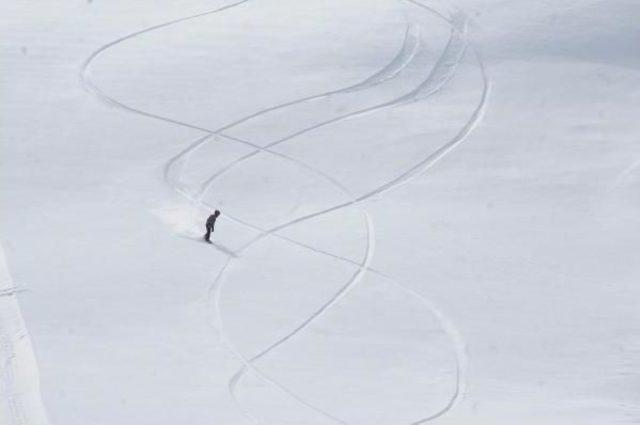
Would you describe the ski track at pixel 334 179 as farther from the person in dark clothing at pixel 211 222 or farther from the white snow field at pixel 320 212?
the person in dark clothing at pixel 211 222

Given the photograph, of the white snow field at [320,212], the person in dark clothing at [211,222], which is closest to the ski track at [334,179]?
the white snow field at [320,212]

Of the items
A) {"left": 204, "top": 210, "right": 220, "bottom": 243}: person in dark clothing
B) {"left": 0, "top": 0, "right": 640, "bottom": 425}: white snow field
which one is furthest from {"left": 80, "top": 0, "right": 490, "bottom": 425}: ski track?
{"left": 204, "top": 210, "right": 220, "bottom": 243}: person in dark clothing

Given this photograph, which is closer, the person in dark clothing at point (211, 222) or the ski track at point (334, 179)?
the ski track at point (334, 179)

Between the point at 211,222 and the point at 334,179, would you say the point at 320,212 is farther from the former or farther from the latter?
the point at 211,222

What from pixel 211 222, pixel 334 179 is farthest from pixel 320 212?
pixel 211 222

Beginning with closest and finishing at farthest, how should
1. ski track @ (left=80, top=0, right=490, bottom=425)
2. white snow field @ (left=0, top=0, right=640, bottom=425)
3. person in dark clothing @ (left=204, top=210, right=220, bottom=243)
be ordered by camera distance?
white snow field @ (left=0, top=0, right=640, bottom=425) < ski track @ (left=80, top=0, right=490, bottom=425) < person in dark clothing @ (left=204, top=210, right=220, bottom=243)

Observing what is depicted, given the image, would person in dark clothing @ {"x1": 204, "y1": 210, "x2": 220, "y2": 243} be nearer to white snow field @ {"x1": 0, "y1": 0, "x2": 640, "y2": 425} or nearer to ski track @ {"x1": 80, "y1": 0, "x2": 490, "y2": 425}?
white snow field @ {"x1": 0, "y1": 0, "x2": 640, "y2": 425}
